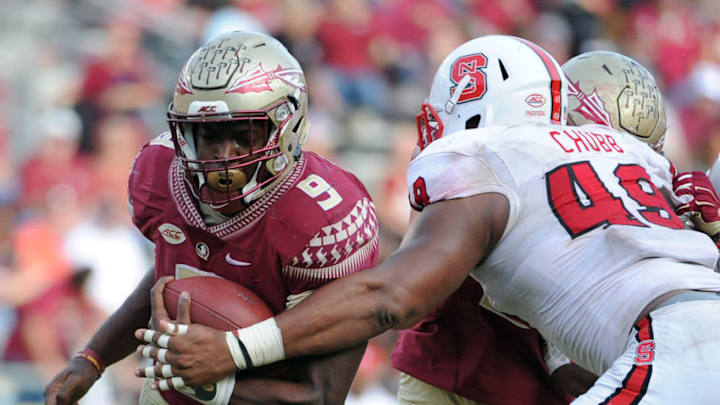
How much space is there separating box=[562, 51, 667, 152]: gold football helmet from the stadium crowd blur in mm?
2803

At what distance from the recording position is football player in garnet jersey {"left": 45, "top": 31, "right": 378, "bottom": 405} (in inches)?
112

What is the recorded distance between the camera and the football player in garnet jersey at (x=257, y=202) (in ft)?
9.34

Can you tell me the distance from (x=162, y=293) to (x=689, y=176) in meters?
1.67

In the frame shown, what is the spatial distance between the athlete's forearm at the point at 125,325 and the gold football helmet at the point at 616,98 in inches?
62.3

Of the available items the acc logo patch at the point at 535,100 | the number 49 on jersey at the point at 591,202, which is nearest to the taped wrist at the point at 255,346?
the number 49 on jersey at the point at 591,202

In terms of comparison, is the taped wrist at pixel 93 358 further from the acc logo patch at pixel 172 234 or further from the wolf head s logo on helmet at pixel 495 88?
the wolf head s logo on helmet at pixel 495 88

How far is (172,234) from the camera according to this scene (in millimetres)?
3098

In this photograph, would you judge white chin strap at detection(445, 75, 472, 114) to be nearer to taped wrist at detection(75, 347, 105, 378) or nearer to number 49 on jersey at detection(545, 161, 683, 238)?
number 49 on jersey at detection(545, 161, 683, 238)

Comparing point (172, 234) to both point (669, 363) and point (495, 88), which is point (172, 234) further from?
point (669, 363)

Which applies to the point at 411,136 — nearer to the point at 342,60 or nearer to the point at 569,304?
the point at 342,60

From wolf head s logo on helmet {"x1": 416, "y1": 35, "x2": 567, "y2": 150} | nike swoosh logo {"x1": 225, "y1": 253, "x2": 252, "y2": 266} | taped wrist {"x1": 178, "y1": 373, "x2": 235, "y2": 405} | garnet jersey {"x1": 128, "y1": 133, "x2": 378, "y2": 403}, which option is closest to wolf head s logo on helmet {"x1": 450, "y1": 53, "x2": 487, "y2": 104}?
wolf head s logo on helmet {"x1": 416, "y1": 35, "x2": 567, "y2": 150}

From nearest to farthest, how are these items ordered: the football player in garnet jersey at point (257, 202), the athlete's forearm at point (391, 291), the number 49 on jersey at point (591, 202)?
the athlete's forearm at point (391, 291) < the number 49 on jersey at point (591, 202) < the football player in garnet jersey at point (257, 202)

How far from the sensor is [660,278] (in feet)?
8.41

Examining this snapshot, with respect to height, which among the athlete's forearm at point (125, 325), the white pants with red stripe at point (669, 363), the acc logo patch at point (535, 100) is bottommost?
the athlete's forearm at point (125, 325)
